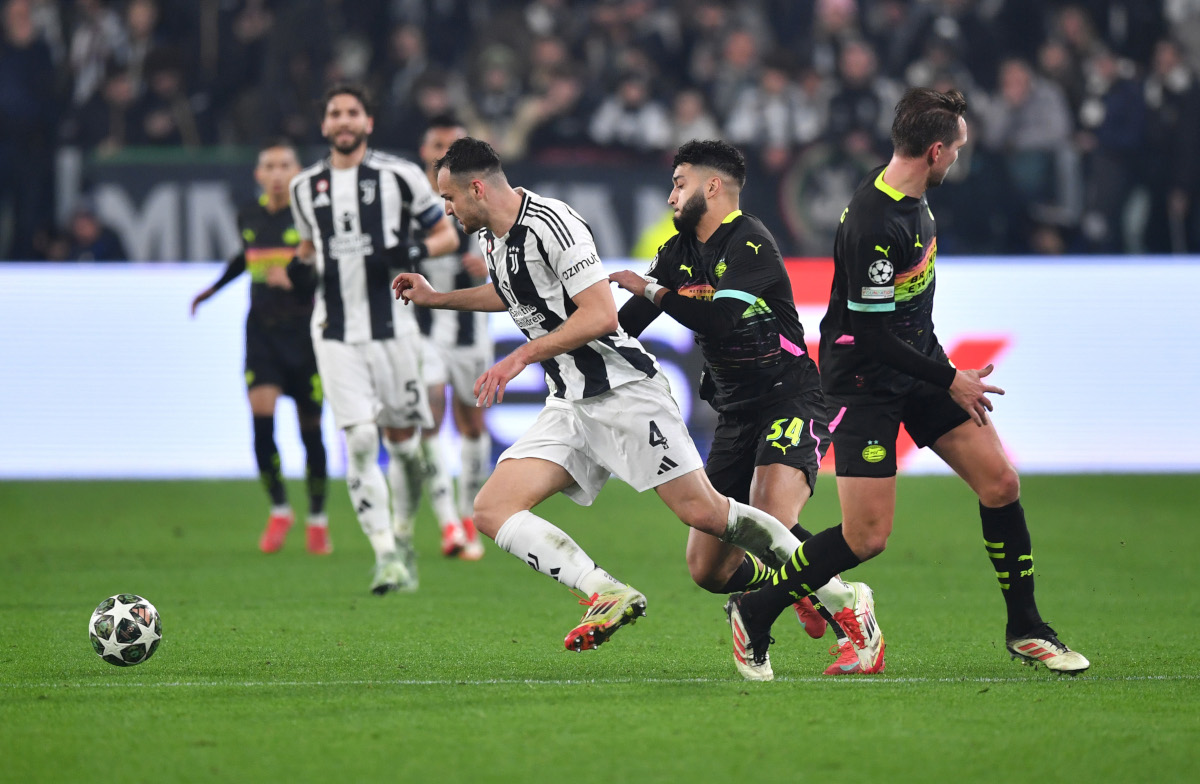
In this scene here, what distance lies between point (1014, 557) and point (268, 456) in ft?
19.4

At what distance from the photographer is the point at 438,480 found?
33.3ft

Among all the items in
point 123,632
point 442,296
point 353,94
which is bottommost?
point 123,632

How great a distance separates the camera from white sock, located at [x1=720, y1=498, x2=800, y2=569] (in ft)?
19.3

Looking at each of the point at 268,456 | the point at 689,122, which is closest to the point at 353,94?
the point at 268,456

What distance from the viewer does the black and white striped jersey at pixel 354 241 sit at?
855 cm

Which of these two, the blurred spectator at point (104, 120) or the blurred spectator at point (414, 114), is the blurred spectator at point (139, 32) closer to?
the blurred spectator at point (104, 120)

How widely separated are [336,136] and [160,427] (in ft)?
21.1

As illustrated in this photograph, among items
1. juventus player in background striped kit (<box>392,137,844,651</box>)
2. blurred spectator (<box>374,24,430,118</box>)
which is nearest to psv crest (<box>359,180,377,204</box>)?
juventus player in background striped kit (<box>392,137,844,651</box>)

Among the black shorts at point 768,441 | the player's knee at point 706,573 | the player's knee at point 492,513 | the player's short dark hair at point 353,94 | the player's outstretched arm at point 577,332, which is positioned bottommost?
the player's knee at point 706,573

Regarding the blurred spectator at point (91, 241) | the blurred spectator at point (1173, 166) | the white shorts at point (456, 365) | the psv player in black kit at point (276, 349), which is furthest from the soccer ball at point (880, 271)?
the blurred spectator at point (91, 241)

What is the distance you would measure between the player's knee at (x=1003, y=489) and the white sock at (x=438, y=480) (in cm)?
480

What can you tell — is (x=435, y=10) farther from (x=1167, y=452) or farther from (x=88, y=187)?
(x=1167, y=452)

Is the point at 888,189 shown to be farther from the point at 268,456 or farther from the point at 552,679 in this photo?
the point at 268,456

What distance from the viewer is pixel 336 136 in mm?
8609
